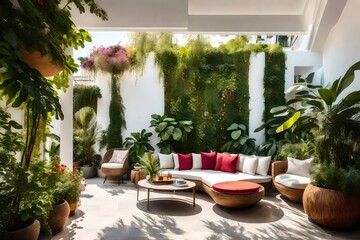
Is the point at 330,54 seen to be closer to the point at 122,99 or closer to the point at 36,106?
the point at 122,99

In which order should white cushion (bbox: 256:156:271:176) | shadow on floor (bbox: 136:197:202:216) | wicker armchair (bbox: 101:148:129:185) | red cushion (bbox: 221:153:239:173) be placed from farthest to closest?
1. wicker armchair (bbox: 101:148:129:185)
2. red cushion (bbox: 221:153:239:173)
3. white cushion (bbox: 256:156:271:176)
4. shadow on floor (bbox: 136:197:202:216)

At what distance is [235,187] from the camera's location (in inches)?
214

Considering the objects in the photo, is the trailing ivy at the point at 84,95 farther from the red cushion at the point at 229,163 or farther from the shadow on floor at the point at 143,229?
the shadow on floor at the point at 143,229

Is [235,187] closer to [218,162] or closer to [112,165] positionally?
[218,162]

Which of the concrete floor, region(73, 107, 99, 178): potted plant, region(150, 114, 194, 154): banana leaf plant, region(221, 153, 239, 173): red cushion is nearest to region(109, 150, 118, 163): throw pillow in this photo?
region(73, 107, 99, 178): potted plant

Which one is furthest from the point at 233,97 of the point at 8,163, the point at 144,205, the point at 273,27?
the point at 8,163

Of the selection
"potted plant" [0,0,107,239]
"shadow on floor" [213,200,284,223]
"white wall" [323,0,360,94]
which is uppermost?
"white wall" [323,0,360,94]

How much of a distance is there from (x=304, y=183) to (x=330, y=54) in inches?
154

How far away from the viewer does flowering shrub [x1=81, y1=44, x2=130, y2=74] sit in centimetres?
858

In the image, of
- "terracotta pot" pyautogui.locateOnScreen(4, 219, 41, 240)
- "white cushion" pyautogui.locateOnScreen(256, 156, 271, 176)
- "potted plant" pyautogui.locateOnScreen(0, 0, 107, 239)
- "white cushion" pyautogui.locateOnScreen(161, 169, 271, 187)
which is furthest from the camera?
"white cushion" pyautogui.locateOnScreen(256, 156, 271, 176)

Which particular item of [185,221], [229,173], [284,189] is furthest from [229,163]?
[185,221]

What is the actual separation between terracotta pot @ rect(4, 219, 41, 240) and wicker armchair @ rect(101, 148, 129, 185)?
15.5ft

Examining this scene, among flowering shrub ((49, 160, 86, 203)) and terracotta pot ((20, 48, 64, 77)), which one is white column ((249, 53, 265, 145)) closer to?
flowering shrub ((49, 160, 86, 203))

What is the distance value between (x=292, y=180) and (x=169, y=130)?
3802mm
